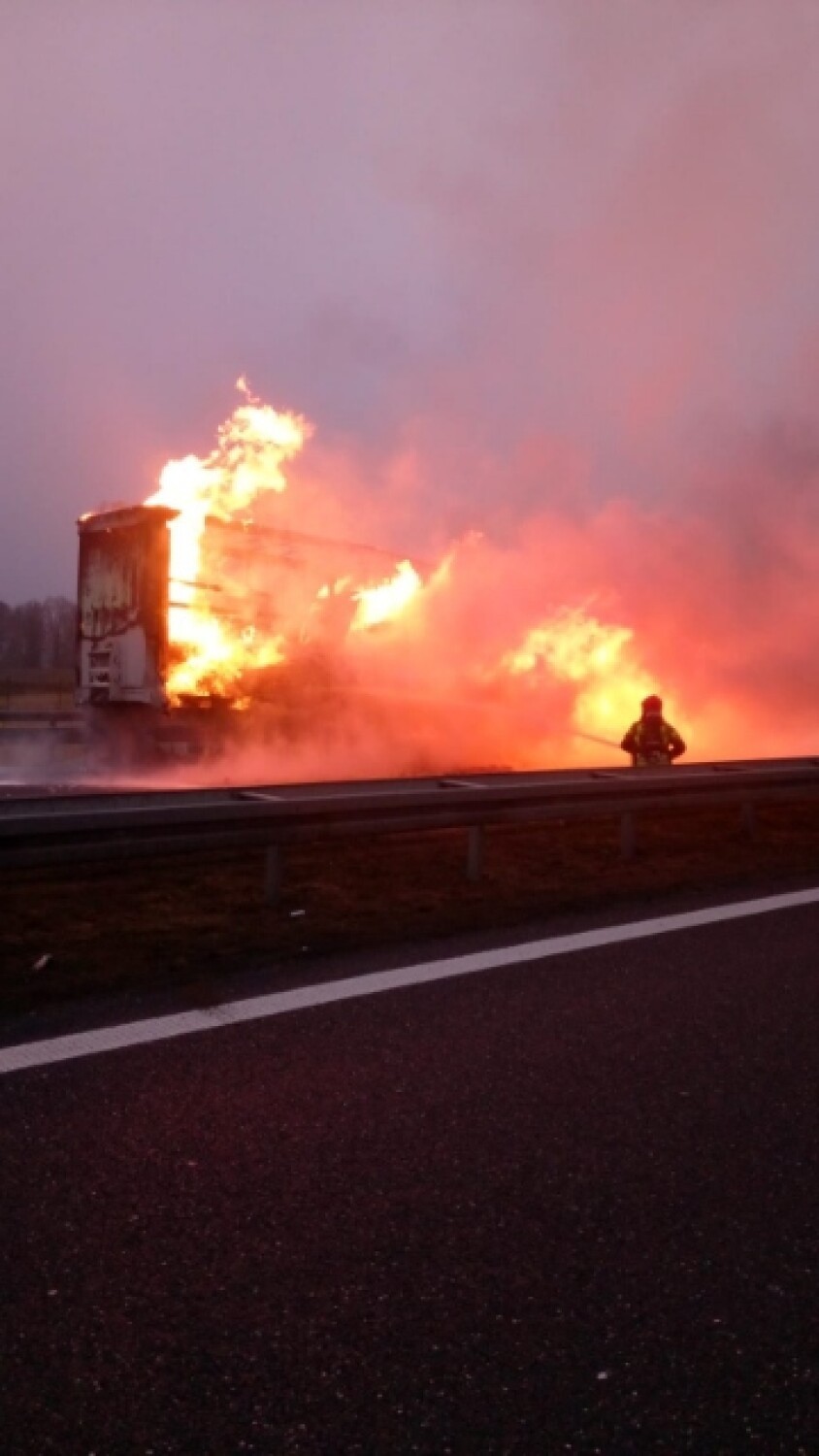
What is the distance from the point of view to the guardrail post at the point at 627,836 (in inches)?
376

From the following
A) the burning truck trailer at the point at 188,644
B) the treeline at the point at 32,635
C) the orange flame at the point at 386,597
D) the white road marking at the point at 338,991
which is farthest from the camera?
the treeline at the point at 32,635

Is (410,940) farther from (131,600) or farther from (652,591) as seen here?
(652,591)

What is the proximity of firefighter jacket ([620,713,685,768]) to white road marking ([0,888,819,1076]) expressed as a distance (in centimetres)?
688

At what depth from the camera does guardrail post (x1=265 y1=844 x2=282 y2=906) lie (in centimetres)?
740

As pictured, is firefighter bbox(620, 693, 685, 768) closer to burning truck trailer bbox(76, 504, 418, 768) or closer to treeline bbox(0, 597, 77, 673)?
burning truck trailer bbox(76, 504, 418, 768)

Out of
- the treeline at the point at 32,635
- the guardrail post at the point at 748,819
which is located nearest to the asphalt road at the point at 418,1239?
the guardrail post at the point at 748,819

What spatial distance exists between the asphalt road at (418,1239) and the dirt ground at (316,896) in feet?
4.14

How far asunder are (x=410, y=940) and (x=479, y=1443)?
4245mm

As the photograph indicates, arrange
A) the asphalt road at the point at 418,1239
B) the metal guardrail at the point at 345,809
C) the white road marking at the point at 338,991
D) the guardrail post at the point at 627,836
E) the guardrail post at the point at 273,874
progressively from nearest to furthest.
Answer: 1. the asphalt road at the point at 418,1239
2. the white road marking at the point at 338,991
3. the metal guardrail at the point at 345,809
4. the guardrail post at the point at 273,874
5. the guardrail post at the point at 627,836

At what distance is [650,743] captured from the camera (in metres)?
14.6

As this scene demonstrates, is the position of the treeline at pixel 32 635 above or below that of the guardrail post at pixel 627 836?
above

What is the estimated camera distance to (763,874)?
29.6 ft

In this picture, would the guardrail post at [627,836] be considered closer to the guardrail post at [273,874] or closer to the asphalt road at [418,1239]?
the guardrail post at [273,874]

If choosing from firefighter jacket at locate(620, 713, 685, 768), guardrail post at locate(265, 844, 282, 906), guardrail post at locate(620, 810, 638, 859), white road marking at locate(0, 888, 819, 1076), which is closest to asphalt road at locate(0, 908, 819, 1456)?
white road marking at locate(0, 888, 819, 1076)
